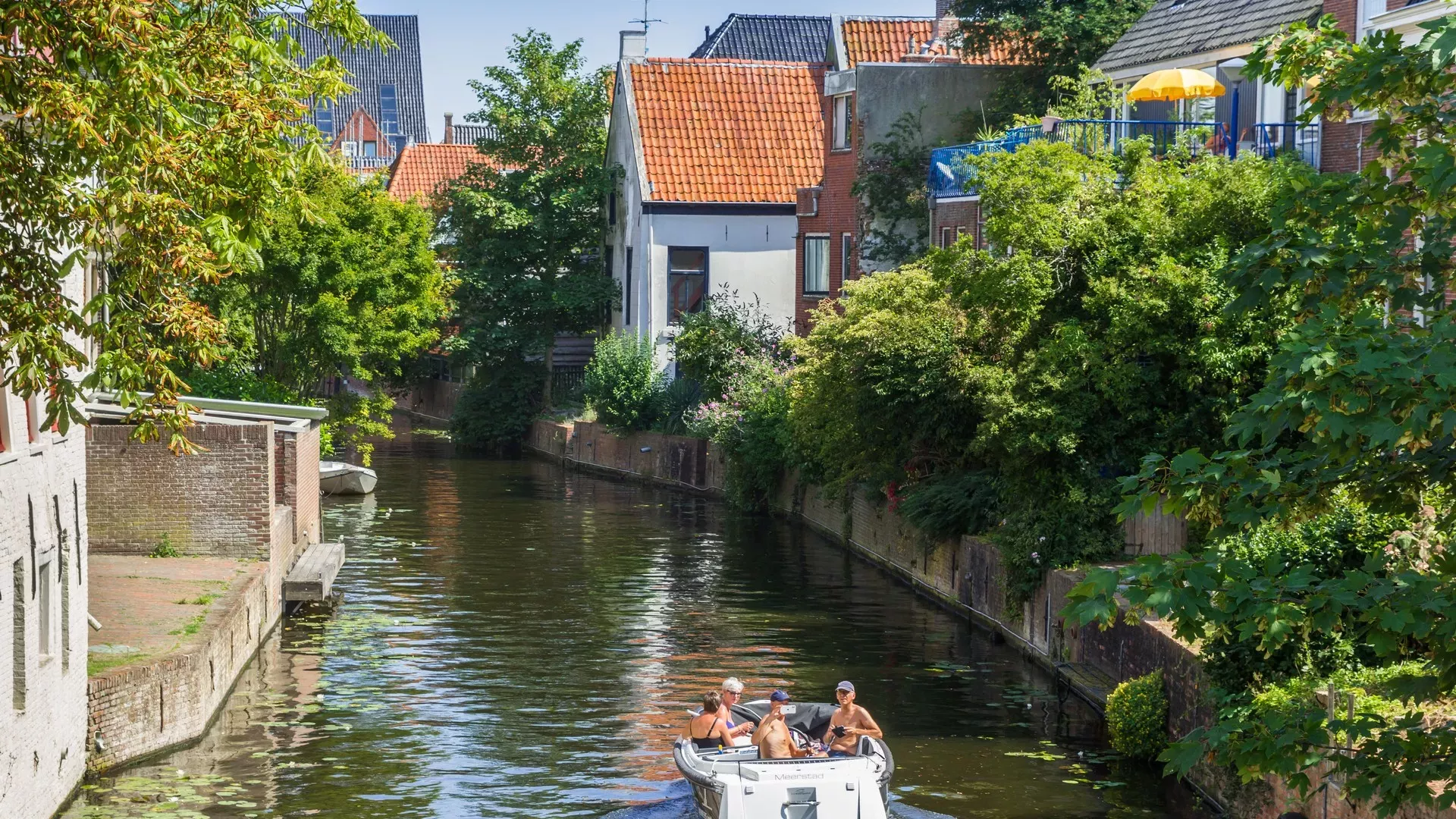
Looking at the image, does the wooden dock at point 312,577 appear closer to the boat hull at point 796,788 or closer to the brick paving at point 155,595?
the brick paving at point 155,595

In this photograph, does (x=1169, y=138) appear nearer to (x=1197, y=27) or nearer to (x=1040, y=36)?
(x=1197, y=27)

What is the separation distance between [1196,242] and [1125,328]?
1797mm

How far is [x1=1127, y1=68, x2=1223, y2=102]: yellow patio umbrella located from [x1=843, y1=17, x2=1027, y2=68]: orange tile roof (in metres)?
19.3

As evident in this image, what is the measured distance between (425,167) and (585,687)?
61.8m

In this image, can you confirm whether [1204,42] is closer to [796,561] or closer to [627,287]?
[796,561]

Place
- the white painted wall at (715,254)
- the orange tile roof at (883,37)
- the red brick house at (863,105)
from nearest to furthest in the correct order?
the red brick house at (863,105)
the orange tile roof at (883,37)
the white painted wall at (715,254)

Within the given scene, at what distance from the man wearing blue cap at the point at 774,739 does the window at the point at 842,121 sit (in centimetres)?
2984

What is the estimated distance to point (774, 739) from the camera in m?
17.7

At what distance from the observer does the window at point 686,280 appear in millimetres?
54750

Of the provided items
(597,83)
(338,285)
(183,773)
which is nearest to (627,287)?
(597,83)

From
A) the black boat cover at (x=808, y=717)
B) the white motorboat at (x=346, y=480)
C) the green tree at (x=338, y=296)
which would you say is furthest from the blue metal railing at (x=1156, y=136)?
the white motorboat at (x=346, y=480)

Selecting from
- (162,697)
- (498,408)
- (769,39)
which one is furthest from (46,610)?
(769,39)

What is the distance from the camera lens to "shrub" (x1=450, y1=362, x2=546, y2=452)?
60.8 metres

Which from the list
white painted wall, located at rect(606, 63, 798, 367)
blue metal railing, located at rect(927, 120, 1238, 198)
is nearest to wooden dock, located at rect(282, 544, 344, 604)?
blue metal railing, located at rect(927, 120, 1238, 198)
